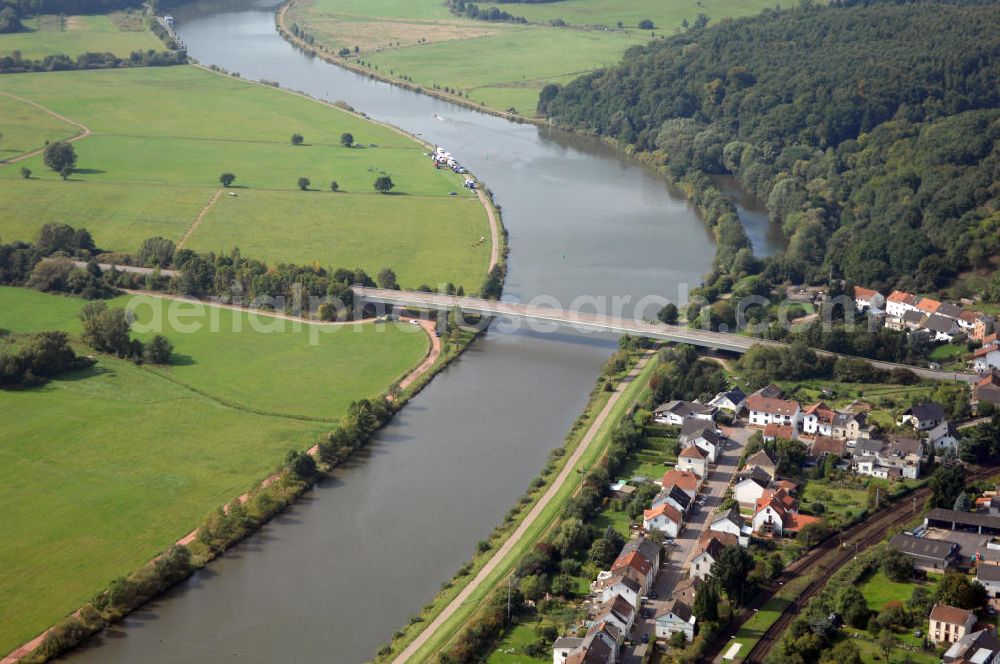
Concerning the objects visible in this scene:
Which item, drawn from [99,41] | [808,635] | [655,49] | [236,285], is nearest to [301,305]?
[236,285]

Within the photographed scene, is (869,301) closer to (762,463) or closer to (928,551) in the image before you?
(762,463)

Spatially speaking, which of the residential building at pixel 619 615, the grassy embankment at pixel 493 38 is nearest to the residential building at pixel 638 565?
the residential building at pixel 619 615

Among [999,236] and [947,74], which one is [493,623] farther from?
[947,74]

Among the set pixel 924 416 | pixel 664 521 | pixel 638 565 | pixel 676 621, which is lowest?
pixel 676 621

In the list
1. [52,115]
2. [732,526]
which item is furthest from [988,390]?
[52,115]

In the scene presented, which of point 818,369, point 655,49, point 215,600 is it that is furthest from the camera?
point 655,49

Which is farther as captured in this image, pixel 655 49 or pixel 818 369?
pixel 655 49

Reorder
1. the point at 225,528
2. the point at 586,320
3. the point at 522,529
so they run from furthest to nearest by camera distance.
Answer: the point at 586,320
the point at 522,529
the point at 225,528
